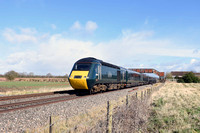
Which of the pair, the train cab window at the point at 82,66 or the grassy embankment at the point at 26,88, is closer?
the train cab window at the point at 82,66

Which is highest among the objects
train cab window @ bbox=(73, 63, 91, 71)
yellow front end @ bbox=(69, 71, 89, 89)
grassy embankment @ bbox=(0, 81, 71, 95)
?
train cab window @ bbox=(73, 63, 91, 71)

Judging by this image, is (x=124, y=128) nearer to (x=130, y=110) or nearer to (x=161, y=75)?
(x=130, y=110)

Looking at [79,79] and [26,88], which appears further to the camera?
[26,88]

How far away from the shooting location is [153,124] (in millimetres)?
9094

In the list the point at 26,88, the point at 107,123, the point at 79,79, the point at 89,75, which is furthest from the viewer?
the point at 26,88

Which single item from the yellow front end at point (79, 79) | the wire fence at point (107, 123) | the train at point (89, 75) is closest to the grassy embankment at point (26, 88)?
the yellow front end at point (79, 79)

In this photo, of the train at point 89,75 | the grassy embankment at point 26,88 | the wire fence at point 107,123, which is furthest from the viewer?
the grassy embankment at point 26,88

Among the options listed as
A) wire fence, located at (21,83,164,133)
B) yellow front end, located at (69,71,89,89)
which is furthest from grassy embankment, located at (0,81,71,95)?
wire fence, located at (21,83,164,133)

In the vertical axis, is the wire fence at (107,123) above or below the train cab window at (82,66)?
below

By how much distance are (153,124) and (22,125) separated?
5958 millimetres

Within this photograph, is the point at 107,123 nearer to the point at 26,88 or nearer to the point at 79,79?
the point at 79,79

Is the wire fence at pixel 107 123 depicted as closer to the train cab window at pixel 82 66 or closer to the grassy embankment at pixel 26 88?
the train cab window at pixel 82 66

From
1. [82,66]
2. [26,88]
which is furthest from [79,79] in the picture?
[26,88]

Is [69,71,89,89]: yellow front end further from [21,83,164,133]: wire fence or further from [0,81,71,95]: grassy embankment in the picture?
[21,83,164,133]: wire fence
